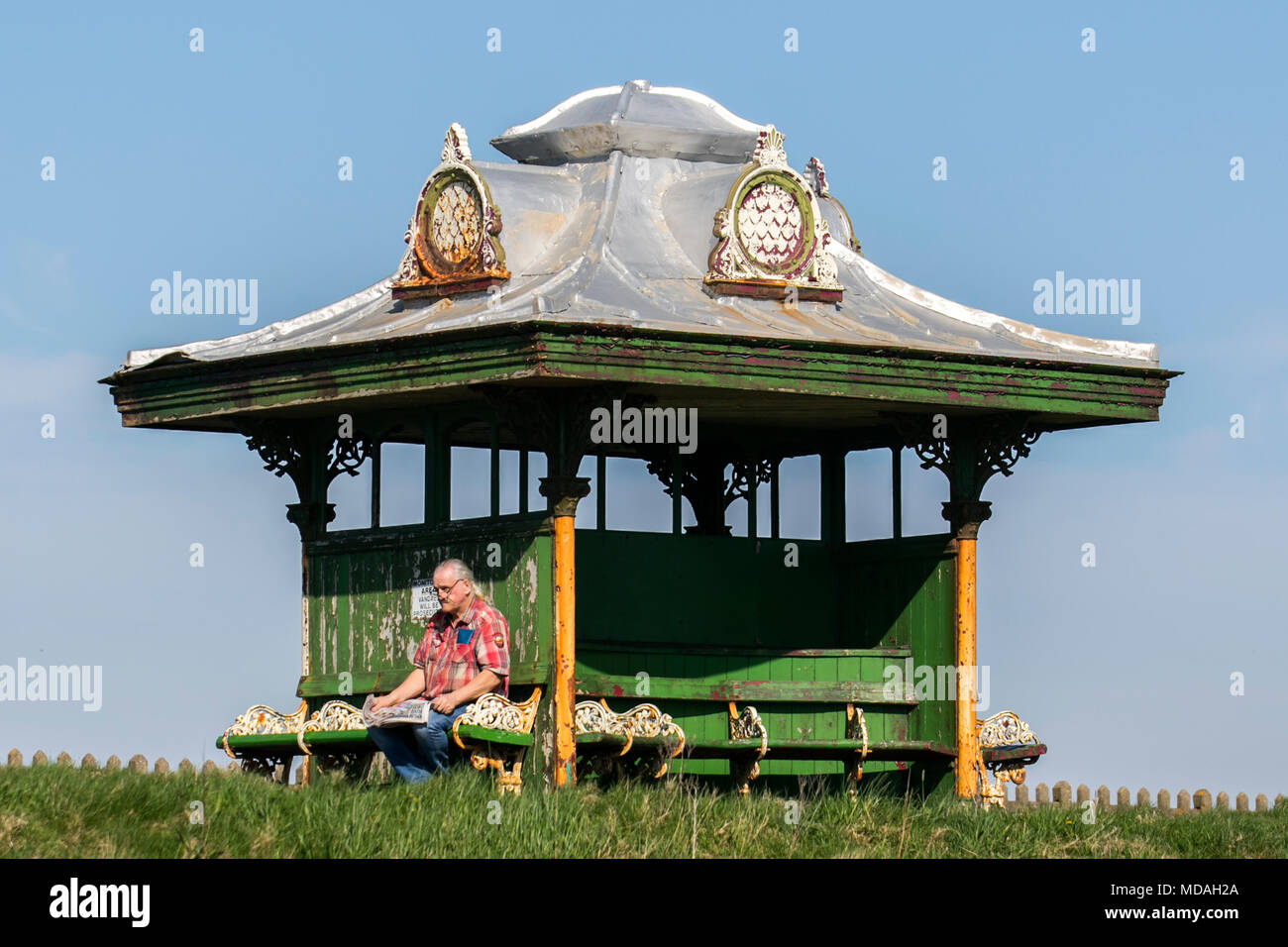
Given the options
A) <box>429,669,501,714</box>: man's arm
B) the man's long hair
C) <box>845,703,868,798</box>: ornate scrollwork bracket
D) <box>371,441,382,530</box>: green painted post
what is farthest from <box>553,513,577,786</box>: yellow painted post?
<box>845,703,868,798</box>: ornate scrollwork bracket

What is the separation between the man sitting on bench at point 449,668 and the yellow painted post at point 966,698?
4.58m

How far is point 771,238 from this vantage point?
2197 cm

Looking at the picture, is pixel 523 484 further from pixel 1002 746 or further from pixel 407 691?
pixel 1002 746

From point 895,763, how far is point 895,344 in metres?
4.30

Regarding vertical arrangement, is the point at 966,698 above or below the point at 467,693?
below

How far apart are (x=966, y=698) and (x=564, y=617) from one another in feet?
14.2

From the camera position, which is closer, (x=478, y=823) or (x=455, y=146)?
(x=478, y=823)

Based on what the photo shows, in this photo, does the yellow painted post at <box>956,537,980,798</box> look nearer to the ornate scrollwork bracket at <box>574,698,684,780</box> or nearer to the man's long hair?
the ornate scrollwork bracket at <box>574,698,684,780</box>

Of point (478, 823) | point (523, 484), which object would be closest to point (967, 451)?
point (523, 484)

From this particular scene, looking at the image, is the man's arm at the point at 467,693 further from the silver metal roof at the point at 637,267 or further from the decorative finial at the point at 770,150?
the decorative finial at the point at 770,150

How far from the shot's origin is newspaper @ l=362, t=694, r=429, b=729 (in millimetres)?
19906

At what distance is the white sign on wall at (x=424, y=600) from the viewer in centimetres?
2195
